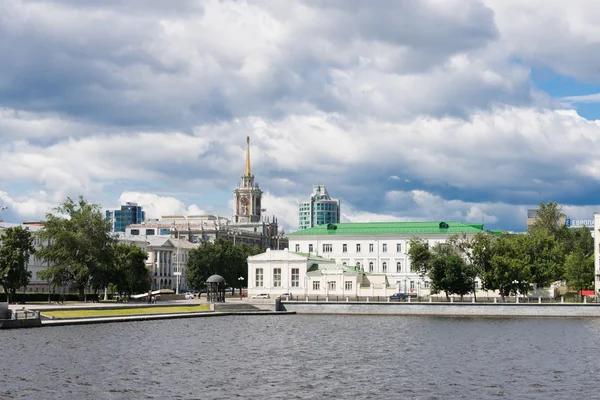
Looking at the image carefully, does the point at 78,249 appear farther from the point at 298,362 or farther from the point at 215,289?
the point at 298,362

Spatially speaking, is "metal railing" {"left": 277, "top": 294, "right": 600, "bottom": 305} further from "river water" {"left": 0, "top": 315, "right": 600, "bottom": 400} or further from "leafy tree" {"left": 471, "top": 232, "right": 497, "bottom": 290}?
"river water" {"left": 0, "top": 315, "right": 600, "bottom": 400}

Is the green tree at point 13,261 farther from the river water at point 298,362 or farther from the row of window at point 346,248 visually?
the row of window at point 346,248

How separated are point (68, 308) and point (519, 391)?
65.7 metres

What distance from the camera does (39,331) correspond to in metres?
84.6

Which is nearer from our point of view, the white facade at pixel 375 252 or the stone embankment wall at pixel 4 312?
the stone embankment wall at pixel 4 312

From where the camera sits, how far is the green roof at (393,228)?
Answer: 18900 cm

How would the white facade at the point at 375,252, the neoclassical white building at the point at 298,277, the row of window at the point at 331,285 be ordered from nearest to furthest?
the row of window at the point at 331,285 → the neoclassical white building at the point at 298,277 → the white facade at the point at 375,252

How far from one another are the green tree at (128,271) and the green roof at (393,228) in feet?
159

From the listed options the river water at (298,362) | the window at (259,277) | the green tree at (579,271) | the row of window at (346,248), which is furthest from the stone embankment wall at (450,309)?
the row of window at (346,248)

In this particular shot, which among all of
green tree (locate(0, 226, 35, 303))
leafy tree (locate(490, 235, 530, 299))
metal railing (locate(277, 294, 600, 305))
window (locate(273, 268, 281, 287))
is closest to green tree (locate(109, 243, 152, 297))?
green tree (locate(0, 226, 35, 303))

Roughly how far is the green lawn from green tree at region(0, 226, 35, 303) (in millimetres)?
18759

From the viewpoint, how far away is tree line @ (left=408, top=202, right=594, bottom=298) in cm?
13788

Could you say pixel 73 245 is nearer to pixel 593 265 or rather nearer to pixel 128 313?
pixel 128 313

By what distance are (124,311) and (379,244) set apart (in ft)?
281
